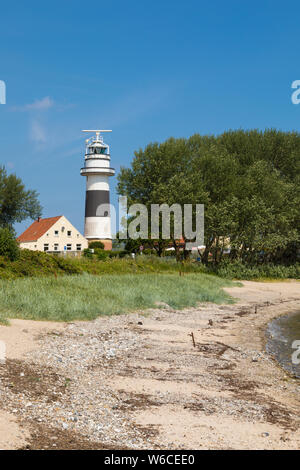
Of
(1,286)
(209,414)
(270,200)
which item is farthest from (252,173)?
(209,414)

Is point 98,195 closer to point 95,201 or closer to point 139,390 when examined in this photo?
point 95,201

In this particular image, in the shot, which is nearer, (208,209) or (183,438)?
(183,438)

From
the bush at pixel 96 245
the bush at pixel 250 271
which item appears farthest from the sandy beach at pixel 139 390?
the bush at pixel 96 245

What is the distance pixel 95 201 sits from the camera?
2744 inches

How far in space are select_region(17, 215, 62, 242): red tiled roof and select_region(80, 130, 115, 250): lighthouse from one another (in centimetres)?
480

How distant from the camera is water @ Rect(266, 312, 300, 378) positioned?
493 inches

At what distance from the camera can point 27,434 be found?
6219 millimetres

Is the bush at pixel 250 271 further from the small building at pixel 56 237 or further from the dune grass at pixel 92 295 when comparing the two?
the small building at pixel 56 237

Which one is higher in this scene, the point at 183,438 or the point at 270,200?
the point at 270,200

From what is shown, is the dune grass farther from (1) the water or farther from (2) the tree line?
(2) the tree line

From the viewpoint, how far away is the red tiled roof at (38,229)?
227 ft

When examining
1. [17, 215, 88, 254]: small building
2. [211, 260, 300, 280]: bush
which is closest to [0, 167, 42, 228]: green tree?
[17, 215, 88, 254]: small building
